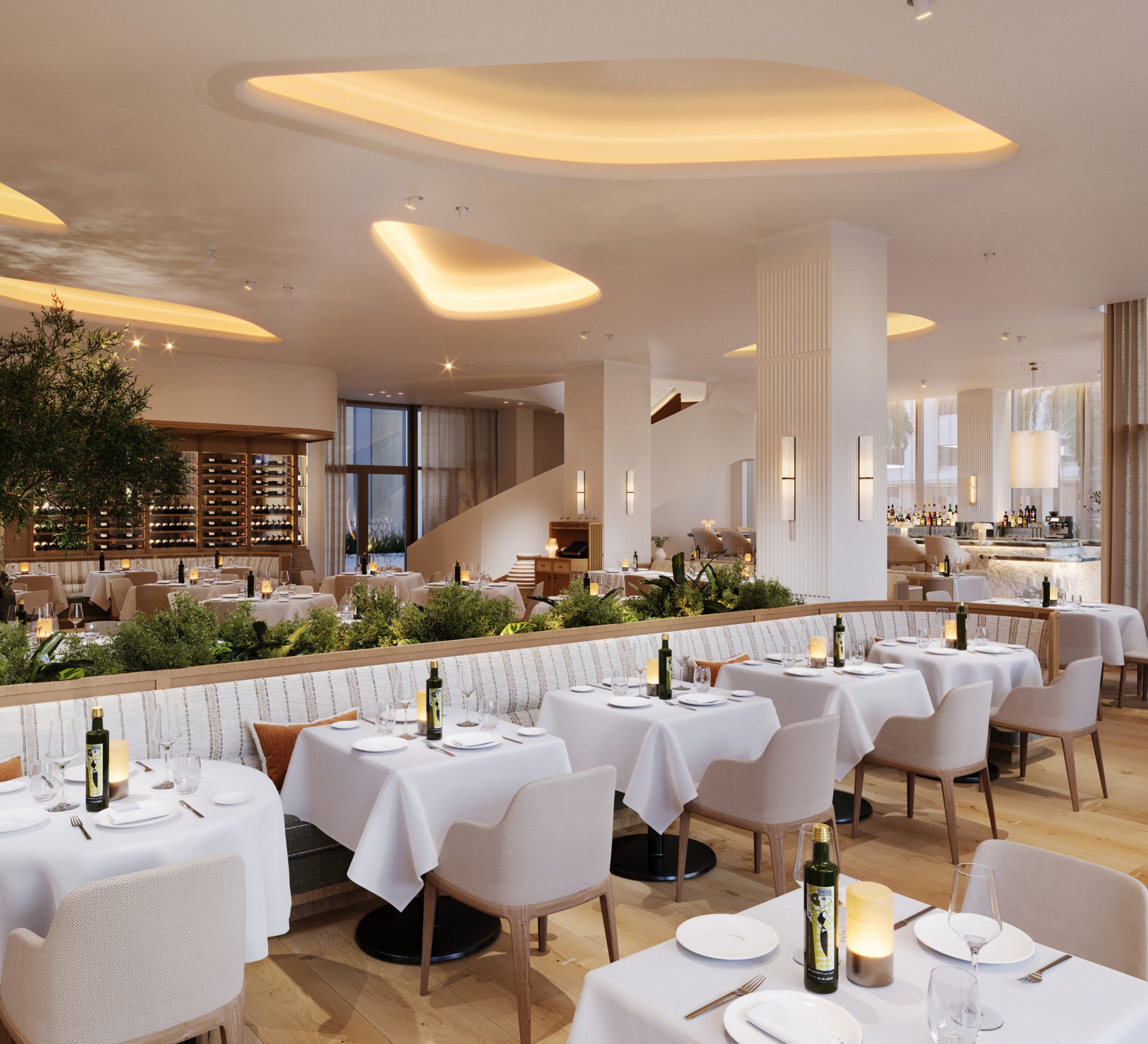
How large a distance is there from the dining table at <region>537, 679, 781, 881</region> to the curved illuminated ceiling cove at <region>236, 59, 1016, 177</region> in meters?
3.65

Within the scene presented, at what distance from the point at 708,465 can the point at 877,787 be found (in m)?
11.4

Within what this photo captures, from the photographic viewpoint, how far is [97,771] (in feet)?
9.00

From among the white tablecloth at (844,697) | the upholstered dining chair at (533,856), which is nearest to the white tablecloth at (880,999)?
the upholstered dining chair at (533,856)

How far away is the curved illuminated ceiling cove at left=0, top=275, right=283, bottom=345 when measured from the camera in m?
11.1

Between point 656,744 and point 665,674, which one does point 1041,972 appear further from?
point 665,674

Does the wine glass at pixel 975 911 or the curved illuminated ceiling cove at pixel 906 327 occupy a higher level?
the curved illuminated ceiling cove at pixel 906 327

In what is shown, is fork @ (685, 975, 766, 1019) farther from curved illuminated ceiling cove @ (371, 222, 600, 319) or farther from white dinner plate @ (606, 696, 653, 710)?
curved illuminated ceiling cove @ (371, 222, 600, 319)

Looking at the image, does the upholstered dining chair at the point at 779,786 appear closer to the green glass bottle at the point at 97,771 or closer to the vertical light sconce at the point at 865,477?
the green glass bottle at the point at 97,771

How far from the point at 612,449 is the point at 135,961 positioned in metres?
→ 11.8

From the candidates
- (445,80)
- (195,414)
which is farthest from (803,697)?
(195,414)

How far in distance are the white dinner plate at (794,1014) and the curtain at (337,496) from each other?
17604mm

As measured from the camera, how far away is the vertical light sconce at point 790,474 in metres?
7.41

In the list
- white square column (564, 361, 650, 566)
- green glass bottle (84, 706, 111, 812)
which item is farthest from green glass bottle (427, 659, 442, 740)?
white square column (564, 361, 650, 566)

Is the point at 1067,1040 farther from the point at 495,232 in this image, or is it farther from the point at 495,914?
the point at 495,232
